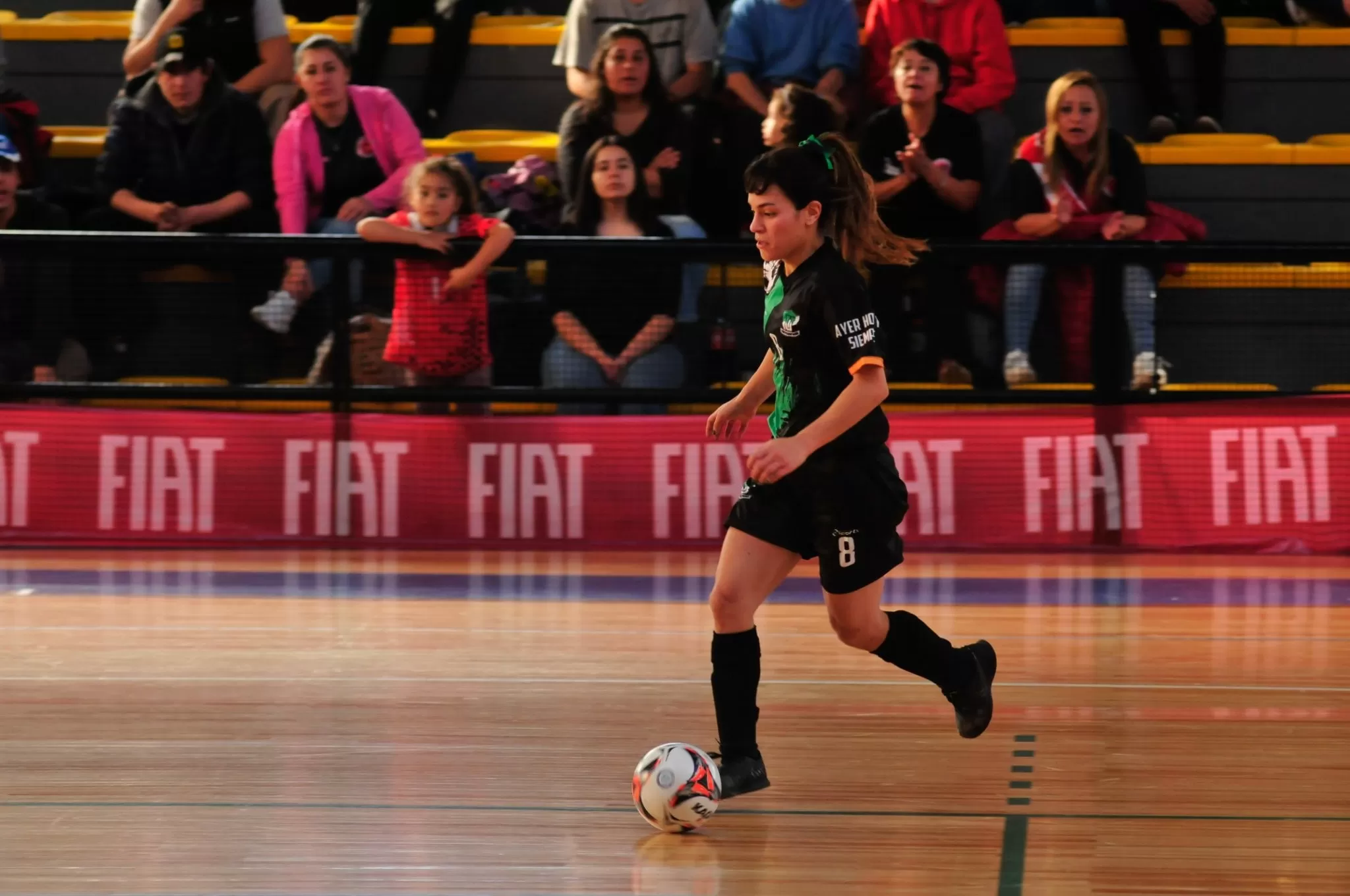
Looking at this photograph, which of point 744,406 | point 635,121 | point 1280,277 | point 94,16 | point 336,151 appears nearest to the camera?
point 744,406

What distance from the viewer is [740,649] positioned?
489 cm

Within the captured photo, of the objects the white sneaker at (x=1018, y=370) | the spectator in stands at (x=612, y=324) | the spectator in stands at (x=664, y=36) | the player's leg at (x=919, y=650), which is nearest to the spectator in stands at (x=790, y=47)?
the spectator in stands at (x=664, y=36)

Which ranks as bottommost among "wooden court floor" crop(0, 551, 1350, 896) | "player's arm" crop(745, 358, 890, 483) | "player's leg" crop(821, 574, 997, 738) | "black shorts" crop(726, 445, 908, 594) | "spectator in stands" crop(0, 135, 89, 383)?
"wooden court floor" crop(0, 551, 1350, 896)

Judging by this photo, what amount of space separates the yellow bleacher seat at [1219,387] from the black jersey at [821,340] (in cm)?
463

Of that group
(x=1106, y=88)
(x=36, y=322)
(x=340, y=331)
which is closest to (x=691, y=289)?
(x=340, y=331)

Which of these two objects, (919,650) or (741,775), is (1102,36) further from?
(741,775)

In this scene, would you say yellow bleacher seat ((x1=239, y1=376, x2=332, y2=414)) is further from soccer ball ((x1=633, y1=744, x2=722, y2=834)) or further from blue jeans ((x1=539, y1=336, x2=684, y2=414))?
soccer ball ((x1=633, y1=744, x2=722, y2=834))

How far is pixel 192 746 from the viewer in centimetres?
555

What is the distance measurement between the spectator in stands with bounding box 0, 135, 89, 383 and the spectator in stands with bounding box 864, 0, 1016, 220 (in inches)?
173

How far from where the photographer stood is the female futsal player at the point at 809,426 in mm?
4863

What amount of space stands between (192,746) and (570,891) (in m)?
1.79

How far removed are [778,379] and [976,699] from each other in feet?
3.48

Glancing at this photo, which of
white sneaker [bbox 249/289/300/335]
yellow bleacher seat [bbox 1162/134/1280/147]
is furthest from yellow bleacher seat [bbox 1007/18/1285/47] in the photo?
white sneaker [bbox 249/289/300/335]

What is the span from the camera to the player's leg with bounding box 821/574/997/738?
5055 mm
